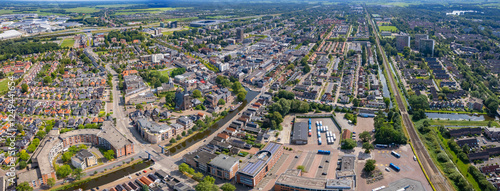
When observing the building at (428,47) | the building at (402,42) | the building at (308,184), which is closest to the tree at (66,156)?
the building at (308,184)

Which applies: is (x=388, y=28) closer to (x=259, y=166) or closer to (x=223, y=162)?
(x=259, y=166)

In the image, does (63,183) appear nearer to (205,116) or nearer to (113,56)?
(205,116)

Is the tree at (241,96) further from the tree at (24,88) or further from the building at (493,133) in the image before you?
the tree at (24,88)

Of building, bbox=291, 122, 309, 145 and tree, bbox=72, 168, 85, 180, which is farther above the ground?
building, bbox=291, 122, 309, 145

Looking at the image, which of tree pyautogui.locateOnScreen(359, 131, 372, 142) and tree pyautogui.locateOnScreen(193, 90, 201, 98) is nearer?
tree pyautogui.locateOnScreen(359, 131, 372, 142)

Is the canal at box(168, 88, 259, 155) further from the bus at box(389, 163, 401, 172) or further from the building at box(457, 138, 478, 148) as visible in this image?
the building at box(457, 138, 478, 148)

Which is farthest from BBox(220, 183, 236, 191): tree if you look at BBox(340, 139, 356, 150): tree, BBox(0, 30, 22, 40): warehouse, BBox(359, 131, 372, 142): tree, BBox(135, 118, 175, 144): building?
BBox(0, 30, 22, 40): warehouse

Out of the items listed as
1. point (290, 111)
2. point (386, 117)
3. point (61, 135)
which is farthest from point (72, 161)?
point (386, 117)

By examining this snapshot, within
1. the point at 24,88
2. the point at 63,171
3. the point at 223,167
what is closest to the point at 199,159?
the point at 223,167
